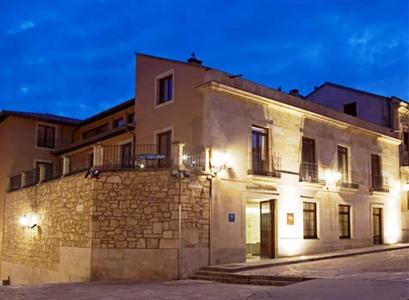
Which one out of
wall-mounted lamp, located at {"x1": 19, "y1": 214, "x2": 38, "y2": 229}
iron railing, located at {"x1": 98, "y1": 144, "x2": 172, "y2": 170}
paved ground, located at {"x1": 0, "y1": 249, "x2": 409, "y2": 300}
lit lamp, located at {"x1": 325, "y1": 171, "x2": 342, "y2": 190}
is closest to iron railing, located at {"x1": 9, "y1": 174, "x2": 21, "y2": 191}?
wall-mounted lamp, located at {"x1": 19, "y1": 214, "x2": 38, "y2": 229}

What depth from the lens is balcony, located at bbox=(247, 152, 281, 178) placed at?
16.6m

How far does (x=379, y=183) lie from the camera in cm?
2280

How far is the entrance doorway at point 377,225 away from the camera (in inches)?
877

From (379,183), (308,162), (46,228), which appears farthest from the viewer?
(379,183)

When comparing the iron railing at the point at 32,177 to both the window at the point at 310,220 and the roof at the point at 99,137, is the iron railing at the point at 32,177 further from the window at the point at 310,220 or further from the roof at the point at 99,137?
the window at the point at 310,220

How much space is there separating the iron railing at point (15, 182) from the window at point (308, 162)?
508 inches

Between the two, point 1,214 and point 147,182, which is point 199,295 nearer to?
point 147,182

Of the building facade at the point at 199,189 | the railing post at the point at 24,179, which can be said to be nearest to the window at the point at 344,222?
the building facade at the point at 199,189

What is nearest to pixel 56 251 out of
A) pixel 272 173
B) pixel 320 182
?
pixel 272 173

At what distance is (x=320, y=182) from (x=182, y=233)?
7256mm

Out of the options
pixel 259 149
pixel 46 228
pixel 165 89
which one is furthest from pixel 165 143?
pixel 46 228

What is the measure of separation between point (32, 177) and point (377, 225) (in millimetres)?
15704

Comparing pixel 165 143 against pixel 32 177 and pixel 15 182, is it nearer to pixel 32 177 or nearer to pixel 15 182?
pixel 32 177

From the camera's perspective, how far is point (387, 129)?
23859mm
